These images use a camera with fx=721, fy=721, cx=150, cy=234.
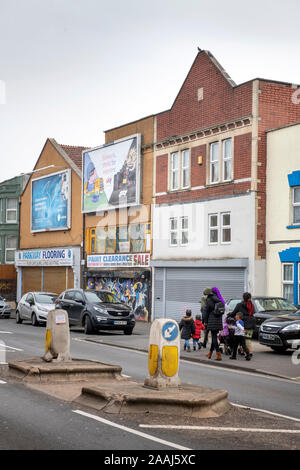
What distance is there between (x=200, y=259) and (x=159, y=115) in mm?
8166

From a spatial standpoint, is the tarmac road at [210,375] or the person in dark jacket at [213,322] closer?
the tarmac road at [210,375]

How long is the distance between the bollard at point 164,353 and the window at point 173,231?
23557 millimetres

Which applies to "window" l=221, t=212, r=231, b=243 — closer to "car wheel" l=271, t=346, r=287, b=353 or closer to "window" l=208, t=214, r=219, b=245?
"window" l=208, t=214, r=219, b=245

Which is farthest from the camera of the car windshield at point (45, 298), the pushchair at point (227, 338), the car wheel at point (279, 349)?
the car windshield at point (45, 298)

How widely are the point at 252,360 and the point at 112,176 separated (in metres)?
22.3

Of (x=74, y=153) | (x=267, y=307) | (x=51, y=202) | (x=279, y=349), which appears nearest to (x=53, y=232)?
(x=51, y=202)

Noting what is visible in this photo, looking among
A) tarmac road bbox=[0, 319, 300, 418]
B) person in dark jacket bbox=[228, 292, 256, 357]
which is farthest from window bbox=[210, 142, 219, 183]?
person in dark jacket bbox=[228, 292, 256, 357]

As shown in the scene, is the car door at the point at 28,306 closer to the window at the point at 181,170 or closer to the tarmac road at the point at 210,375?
the tarmac road at the point at 210,375

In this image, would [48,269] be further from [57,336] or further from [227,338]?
[57,336]

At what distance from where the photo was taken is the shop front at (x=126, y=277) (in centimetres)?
3591

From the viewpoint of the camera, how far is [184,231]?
33719mm

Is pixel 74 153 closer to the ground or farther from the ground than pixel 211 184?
farther from the ground

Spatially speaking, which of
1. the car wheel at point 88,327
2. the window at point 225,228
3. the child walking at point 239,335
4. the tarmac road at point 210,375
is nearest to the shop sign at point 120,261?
the window at point 225,228

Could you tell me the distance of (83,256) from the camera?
42188mm
